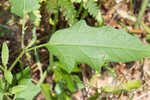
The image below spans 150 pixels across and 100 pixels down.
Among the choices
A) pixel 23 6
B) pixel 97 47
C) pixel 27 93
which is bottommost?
pixel 27 93

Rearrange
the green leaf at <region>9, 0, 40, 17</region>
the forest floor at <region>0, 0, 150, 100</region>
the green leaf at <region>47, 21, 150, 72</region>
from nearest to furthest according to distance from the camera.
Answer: the green leaf at <region>47, 21, 150, 72</region> → the green leaf at <region>9, 0, 40, 17</region> → the forest floor at <region>0, 0, 150, 100</region>

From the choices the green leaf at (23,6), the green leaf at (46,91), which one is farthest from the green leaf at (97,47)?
the green leaf at (46,91)

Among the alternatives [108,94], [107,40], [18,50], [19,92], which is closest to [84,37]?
[107,40]

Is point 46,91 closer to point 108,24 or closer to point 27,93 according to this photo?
point 27,93

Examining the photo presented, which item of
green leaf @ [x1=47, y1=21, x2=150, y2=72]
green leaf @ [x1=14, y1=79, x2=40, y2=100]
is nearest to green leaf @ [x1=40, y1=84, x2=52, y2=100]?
green leaf @ [x1=14, y1=79, x2=40, y2=100]

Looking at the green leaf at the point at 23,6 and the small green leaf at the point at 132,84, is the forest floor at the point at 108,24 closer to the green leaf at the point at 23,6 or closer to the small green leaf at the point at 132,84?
the small green leaf at the point at 132,84

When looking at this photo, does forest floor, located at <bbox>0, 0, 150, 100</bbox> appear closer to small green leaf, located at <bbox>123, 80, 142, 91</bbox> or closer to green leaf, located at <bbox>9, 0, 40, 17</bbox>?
small green leaf, located at <bbox>123, 80, 142, 91</bbox>

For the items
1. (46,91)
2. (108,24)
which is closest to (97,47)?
(46,91)

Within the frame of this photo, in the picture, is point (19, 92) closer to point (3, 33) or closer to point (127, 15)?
point (3, 33)
